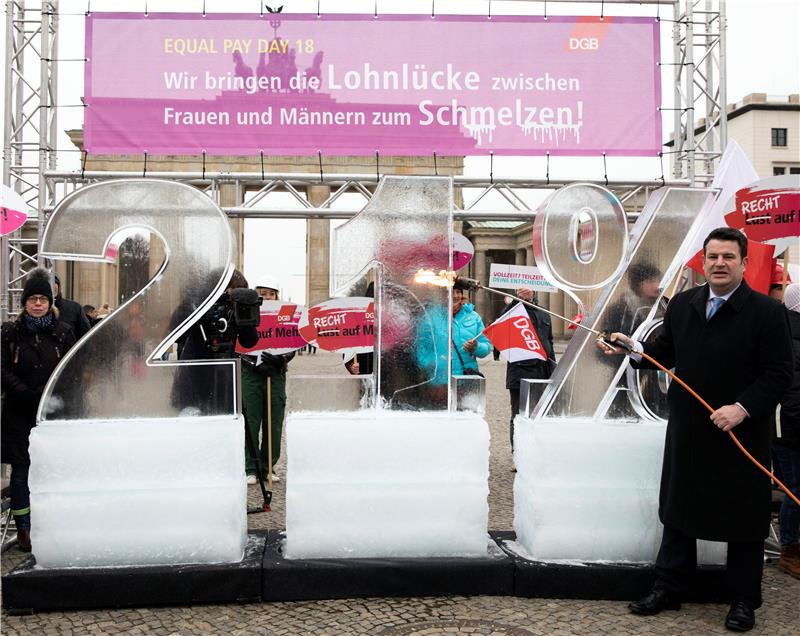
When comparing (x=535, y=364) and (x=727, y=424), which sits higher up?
(x=535, y=364)

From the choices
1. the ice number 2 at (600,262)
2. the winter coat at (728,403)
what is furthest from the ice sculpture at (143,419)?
the winter coat at (728,403)

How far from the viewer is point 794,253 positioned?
32.5 m

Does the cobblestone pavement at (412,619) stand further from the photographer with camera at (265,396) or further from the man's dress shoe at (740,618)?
the photographer with camera at (265,396)

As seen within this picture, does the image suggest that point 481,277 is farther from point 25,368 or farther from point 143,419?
point 143,419

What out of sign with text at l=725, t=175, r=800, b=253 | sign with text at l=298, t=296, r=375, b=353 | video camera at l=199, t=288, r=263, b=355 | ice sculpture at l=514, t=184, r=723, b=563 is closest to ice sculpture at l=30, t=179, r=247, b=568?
video camera at l=199, t=288, r=263, b=355

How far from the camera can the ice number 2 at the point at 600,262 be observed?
428cm

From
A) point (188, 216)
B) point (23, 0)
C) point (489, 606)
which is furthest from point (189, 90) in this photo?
point (489, 606)

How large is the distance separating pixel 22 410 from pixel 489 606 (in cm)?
333

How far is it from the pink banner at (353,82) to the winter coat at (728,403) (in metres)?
3.75

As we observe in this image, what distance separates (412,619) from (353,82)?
196 inches

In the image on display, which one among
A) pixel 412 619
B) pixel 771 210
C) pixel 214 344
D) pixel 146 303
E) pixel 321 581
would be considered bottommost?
pixel 412 619

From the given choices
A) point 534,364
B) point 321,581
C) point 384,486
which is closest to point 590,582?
point 384,486

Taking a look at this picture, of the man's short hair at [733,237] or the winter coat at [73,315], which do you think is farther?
the winter coat at [73,315]

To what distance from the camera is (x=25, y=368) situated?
16.0ft
